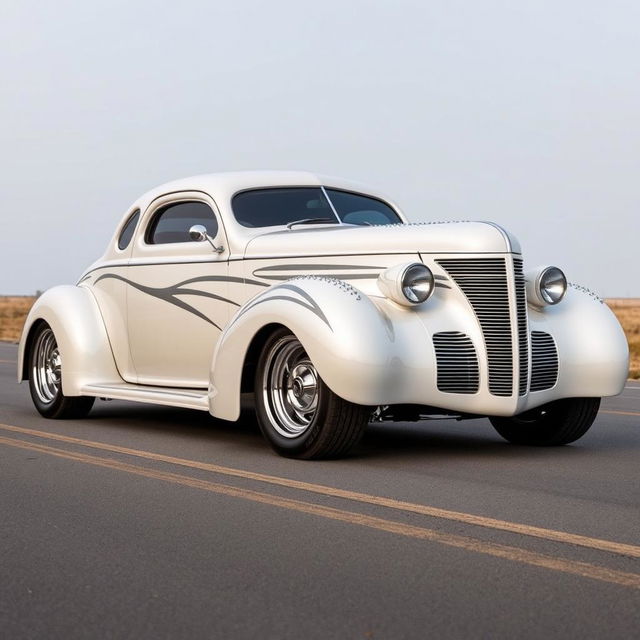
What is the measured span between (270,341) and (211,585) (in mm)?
3468

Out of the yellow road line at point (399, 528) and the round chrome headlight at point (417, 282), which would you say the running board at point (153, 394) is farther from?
the round chrome headlight at point (417, 282)

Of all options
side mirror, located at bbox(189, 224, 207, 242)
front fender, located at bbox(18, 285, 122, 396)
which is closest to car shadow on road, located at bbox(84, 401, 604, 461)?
front fender, located at bbox(18, 285, 122, 396)

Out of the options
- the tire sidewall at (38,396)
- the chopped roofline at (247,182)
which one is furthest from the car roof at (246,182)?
the tire sidewall at (38,396)

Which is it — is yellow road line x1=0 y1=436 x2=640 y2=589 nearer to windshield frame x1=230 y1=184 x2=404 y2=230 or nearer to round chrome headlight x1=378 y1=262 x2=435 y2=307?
round chrome headlight x1=378 y1=262 x2=435 y2=307

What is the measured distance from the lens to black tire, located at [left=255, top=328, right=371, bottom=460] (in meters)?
6.91

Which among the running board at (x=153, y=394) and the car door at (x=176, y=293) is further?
the car door at (x=176, y=293)

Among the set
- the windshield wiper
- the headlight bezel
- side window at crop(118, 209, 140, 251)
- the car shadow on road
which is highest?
the windshield wiper

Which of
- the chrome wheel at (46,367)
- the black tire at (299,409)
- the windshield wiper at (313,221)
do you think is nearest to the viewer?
the black tire at (299,409)

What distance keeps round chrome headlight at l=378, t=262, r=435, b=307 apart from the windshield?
1.71m

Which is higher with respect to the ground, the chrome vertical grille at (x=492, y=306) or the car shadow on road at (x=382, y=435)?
the chrome vertical grille at (x=492, y=306)

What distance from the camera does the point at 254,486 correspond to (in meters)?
6.11

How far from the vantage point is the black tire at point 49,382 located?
9.70 meters

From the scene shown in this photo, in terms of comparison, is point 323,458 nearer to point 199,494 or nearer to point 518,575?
point 199,494

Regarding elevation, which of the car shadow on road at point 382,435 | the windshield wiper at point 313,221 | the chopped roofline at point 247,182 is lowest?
the car shadow on road at point 382,435
